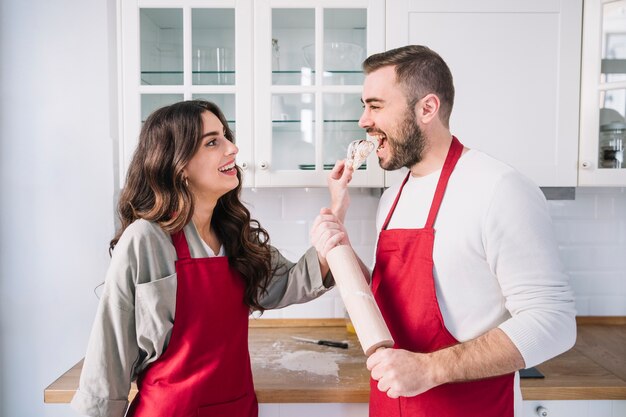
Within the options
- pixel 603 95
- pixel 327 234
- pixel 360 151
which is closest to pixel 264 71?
pixel 360 151

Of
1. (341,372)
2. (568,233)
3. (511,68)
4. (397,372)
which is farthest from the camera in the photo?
(568,233)

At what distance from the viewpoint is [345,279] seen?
1095mm

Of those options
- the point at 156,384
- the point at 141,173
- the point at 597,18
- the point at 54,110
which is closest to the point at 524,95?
the point at 597,18

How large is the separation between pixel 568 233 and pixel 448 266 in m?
1.22

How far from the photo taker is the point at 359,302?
40.9 inches

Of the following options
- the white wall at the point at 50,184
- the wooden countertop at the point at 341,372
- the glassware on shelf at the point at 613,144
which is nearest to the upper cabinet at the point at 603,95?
the glassware on shelf at the point at 613,144

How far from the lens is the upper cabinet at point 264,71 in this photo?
1.66m

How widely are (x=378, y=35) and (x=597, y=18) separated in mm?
737

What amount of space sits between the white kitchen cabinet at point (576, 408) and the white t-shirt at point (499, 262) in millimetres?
467

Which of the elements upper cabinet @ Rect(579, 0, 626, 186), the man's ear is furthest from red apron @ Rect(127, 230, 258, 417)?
upper cabinet @ Rect(579, 0, 626, 186)

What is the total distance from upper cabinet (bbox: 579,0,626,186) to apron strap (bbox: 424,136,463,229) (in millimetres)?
683

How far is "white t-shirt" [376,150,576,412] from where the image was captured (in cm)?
104

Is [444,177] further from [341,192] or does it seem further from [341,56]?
[341,56]

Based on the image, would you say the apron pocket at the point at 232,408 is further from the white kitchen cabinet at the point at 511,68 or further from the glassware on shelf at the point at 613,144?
the glassware on shelf at the point at 613,144
